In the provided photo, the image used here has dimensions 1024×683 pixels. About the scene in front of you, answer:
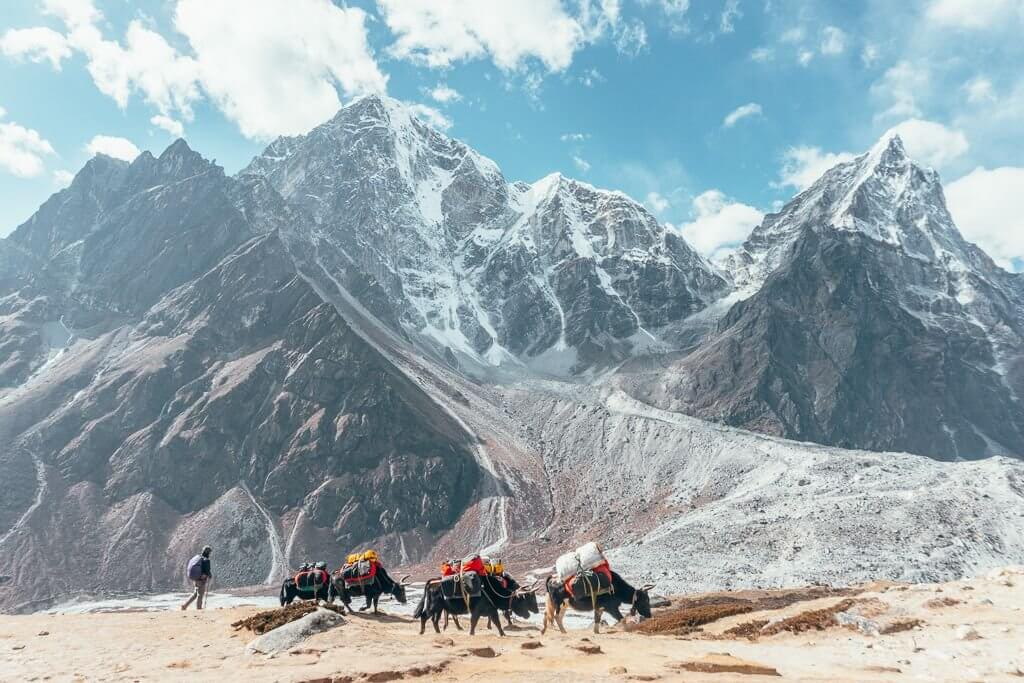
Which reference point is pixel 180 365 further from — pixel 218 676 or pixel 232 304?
pixel 218 676

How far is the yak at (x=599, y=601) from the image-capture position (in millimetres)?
23797

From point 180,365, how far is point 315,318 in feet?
115

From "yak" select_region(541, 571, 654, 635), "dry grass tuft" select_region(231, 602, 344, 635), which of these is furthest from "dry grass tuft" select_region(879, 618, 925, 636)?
"dry grass tuft" select_region(231, 602, 344, 635)

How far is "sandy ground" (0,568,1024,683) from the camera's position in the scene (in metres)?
14.5

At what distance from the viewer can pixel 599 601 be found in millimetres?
23719

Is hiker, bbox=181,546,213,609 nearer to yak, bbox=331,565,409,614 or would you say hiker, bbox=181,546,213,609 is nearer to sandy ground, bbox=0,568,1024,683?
sandy ground, bbox=0,568,1024,683

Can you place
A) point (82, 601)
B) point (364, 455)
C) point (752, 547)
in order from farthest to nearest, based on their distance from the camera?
point (364, 455), point (82, 601), point (752, 547)

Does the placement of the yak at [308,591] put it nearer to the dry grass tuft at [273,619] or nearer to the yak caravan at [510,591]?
the yak caravan at [510,591]

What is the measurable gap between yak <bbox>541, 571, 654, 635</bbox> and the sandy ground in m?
1.19

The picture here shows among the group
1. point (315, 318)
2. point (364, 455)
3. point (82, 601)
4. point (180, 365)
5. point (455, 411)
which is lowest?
point (82, 601)

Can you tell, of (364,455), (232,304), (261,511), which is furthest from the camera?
(232,304)

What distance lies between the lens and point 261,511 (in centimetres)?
13550

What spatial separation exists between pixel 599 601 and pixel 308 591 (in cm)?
1259

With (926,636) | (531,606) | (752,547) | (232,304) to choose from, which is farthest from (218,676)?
(232,304)
